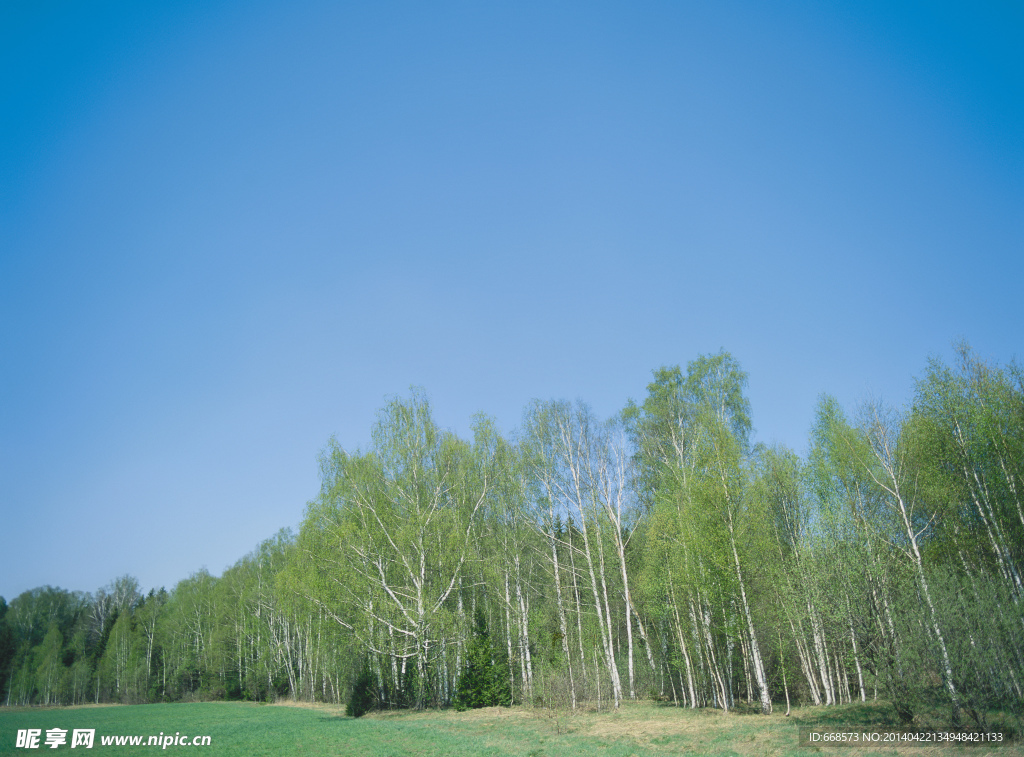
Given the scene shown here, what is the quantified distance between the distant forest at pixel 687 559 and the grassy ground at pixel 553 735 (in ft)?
5.58

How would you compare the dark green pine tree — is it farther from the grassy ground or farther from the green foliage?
the green foliage

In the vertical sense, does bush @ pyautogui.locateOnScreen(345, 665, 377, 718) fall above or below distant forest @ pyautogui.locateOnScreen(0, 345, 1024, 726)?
below

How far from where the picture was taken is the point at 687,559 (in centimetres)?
2095

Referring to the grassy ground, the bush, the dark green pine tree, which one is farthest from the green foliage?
the dark green pine tree

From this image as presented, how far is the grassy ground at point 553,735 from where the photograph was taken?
13.4 m

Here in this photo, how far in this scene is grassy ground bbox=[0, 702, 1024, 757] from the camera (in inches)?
529

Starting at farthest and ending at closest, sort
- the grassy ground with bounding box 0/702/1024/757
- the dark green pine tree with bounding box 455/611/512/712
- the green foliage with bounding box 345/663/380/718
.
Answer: the green foliage with bounding box 345/663/380/718 < the dark green pine tree with bounding box 455/611/512/712 < the grassy ground with bounding box 0/702/1024/757

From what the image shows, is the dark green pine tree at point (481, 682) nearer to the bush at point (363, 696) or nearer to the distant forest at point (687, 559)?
the distant forest at point (687, 559)

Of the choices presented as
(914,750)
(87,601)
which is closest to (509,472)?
(914,750)

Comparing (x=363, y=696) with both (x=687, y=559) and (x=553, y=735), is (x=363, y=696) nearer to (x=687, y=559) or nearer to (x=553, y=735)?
(x=553, y=735)

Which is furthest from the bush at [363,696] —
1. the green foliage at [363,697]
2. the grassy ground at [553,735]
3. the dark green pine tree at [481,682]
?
the dark green pine tree at [481,682]

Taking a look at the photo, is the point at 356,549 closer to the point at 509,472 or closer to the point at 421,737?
the point at 509,472

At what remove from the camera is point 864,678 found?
45.8ft

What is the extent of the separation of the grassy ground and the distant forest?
1.70 meters
